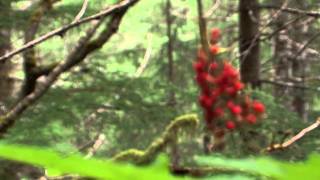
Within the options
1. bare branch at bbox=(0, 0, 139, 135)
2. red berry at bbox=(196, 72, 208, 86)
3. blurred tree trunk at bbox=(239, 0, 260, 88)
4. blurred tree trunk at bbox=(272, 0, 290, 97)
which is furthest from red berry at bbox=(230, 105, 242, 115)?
blurred tree trunk at bbox=(239, 0, 260, 88)

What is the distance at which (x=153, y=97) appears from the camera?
6.23 metres

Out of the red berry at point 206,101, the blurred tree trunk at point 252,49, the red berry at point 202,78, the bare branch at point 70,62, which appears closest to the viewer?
the bare branch at point 70,62

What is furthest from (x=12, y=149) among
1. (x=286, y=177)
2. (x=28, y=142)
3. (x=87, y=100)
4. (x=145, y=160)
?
(x=87, y=100)

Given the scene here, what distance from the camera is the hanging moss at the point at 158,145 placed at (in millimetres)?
2104

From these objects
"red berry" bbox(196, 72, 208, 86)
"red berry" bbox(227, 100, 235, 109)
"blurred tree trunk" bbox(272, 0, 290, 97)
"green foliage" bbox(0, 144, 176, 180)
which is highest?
"green foliage" bbox(0, 144, 176, 180)

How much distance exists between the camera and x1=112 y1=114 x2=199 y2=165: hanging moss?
2104 mm

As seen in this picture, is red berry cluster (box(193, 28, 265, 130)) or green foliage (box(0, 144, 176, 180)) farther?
red berry cluster (box(193, 28, 265, 130))

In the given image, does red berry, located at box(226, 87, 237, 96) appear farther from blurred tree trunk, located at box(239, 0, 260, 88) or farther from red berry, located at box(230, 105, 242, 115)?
blurred tree trunk, located at box(239, 0, 260, 88)

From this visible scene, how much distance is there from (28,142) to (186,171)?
2305 millimetres

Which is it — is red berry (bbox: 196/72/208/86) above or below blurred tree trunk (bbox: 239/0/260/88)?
above

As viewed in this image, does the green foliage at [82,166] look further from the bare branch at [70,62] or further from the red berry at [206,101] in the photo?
the red berry at [206,101]

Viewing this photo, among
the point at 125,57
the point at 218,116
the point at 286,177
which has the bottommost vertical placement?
the point at 125,57

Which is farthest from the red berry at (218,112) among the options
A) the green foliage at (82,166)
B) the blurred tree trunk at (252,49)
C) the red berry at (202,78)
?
the blurred tree trunk at (252,49)

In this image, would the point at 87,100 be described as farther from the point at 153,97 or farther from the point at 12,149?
the point at 12,149
